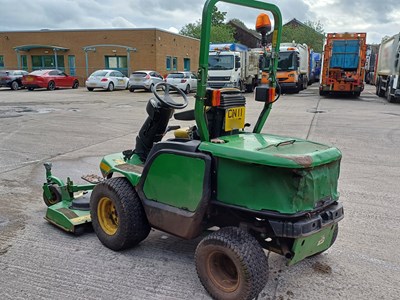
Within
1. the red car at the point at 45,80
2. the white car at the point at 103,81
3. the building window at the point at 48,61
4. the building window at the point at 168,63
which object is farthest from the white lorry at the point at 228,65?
the building window at the point at 48,61

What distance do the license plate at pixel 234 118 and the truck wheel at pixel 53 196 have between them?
2.20 meters

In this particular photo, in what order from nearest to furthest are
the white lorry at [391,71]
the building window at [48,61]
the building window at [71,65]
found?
the white lorry at [391,71] → the building window at [71,65] → the building window at [48,61]

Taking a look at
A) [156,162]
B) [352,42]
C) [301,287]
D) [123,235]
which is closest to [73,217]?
[123,235]

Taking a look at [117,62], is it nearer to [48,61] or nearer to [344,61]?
[48,61]

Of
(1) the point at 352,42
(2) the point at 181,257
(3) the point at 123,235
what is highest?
(1) the point at 352,42

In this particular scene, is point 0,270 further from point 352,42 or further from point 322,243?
point 352,42

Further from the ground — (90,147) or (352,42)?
(352,42)

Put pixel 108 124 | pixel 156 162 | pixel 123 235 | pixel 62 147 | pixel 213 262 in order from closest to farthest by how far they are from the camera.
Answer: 1. pixel 213 262
2. pixel 156 162
3. pixel 123 235
4. pixel 62 147
5. pixel 108 124

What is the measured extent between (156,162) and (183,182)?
33 cm

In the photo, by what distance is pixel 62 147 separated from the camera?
8000 millimetres

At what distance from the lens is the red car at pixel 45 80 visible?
24297 millimetres

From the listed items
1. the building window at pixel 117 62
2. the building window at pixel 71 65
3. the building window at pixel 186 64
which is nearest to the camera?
the building window at pixel 117 62

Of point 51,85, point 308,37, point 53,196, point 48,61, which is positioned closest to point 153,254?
point 53,196

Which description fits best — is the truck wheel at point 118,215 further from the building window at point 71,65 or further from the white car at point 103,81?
the building window at point 71,65
